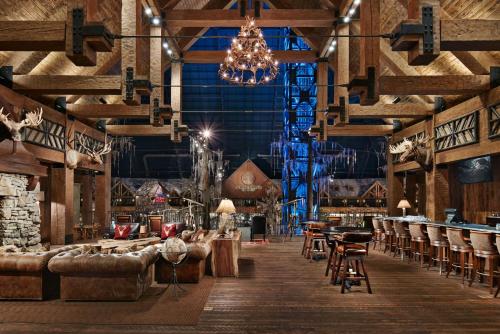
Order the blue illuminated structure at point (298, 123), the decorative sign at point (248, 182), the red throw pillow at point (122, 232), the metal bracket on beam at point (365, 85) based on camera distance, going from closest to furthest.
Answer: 1. the metal bracket on beam at point (365, 85)
2. the red throw pillow at point (122, 232)
3. the decorative sign at point (248, 182)
4. the blue illuminated structure at point (298, 123)

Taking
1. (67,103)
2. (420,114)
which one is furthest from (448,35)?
(67,103)

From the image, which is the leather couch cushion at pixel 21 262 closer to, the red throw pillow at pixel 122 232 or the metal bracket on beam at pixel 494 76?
the red throw pillow at pixel 122 232

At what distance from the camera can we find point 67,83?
991cm

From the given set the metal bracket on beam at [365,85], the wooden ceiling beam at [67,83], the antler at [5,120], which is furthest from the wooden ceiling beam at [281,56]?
the metal bracket on beam at [365,85]

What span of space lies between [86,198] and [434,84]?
12.9 m

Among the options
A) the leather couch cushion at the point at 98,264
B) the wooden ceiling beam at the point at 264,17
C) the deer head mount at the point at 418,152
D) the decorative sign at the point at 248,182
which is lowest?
the leather couch cushion at the point at 98,264

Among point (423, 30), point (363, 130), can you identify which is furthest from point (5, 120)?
point (363, 130)

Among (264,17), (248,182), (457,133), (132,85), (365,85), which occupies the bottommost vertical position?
(248,182)

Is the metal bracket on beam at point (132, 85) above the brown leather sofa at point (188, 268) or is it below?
above

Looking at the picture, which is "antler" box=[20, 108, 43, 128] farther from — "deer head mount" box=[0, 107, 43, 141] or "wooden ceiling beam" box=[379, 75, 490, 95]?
"wooden ceiling beam" box=[379, 75, 490, 95]

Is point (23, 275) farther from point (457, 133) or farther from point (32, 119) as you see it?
point (457, 133)

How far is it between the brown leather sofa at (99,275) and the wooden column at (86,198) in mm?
11635

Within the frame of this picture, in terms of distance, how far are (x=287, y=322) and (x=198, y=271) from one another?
2381mm

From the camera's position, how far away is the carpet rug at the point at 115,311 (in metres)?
4.92
